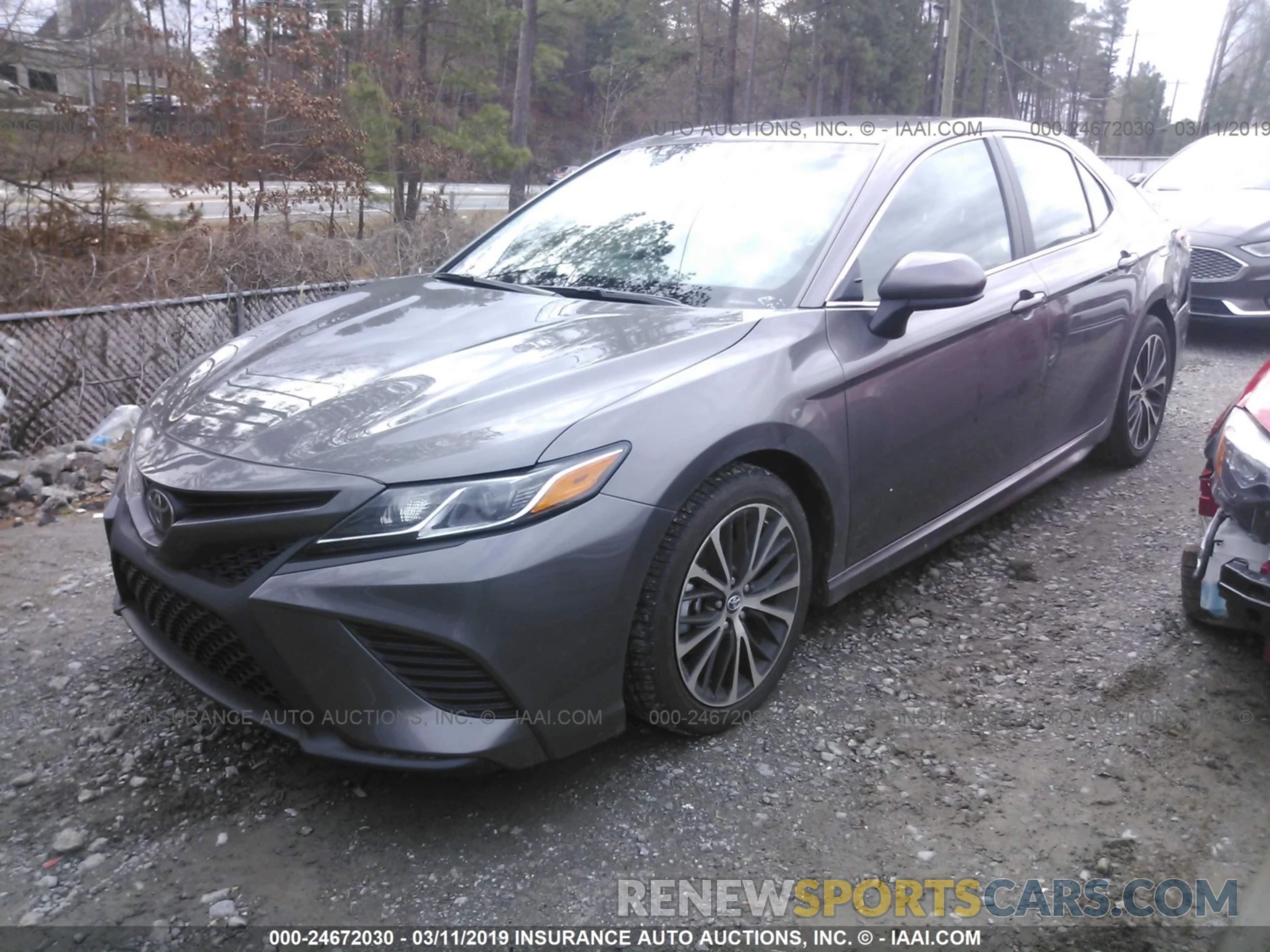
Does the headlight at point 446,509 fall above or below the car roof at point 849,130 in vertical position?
below

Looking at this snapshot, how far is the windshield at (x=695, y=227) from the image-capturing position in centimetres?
327

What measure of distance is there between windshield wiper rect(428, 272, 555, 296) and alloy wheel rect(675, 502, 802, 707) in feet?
3.66

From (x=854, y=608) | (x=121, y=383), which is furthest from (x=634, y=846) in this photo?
(x=121, y=383)

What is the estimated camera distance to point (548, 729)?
2.44 m

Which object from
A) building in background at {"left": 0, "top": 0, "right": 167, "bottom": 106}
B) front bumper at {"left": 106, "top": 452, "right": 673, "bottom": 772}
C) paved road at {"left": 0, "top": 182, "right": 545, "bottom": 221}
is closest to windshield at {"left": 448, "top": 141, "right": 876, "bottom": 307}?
front bumper at {"left": 106, "top": 452, "right": 673, "bottom": 772}

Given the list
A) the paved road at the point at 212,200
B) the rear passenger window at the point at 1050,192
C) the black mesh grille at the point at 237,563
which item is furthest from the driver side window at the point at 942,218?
the paved road at the point at 212,200

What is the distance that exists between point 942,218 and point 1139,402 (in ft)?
6.38

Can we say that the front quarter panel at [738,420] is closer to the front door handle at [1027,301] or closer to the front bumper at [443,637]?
the front bumper at [443,637]

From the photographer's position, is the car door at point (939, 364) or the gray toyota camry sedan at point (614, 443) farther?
the car door at point (939, 364)

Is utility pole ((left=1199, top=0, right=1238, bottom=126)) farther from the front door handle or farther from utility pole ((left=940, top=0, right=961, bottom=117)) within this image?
the front door handle

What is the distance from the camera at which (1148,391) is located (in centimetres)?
503

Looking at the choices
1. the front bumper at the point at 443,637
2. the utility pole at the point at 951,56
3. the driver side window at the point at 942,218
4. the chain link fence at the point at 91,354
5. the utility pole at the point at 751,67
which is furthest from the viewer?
the utility pole at the point at 751,67

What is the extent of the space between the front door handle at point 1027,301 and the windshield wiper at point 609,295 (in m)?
1.37

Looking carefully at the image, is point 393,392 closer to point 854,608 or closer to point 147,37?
point 854,608
